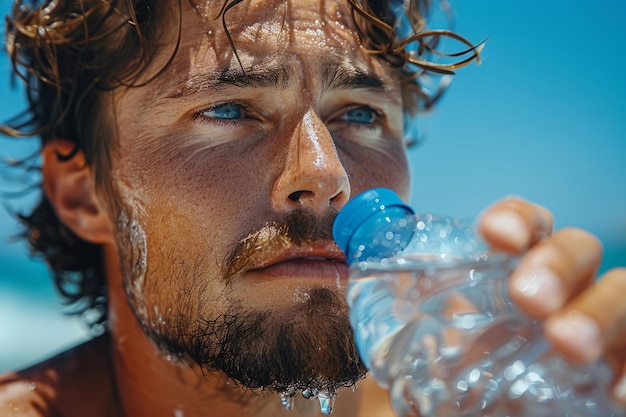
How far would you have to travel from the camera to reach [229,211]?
1997 mm

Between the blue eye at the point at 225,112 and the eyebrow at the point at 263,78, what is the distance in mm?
67

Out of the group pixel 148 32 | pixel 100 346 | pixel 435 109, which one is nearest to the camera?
pixel 148 32

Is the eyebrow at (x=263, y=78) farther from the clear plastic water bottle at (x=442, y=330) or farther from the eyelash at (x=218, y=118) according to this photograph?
the clear plastic water bottle at (x=442, y=330)

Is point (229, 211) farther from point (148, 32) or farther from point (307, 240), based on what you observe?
point (148, 32)

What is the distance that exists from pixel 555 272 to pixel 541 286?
6 cm

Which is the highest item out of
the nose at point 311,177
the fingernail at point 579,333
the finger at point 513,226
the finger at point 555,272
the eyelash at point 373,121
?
the finger at point 513,226

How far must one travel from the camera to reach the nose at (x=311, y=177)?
184 centimetres

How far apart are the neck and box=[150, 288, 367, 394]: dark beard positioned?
166 mm

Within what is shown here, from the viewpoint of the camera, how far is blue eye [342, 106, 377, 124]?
7.22ft

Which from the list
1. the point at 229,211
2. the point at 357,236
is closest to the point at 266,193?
the point at 229,211

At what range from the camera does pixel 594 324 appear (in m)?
1.19

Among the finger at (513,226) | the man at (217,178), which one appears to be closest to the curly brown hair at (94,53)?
the man at (217,178)

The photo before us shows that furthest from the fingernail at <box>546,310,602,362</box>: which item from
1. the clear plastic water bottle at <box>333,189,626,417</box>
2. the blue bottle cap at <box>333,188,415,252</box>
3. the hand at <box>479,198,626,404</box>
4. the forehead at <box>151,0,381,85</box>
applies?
the forehead at <box>151,0,381,85</box>

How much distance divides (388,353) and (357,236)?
0.36 meters
